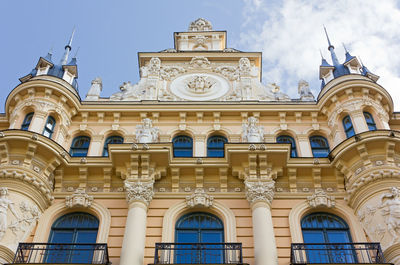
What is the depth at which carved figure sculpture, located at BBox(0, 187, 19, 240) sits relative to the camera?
1838 centimetres

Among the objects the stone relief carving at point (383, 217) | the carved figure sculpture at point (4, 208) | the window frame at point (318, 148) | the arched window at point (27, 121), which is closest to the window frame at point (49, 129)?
the arched window at point (27, 121)

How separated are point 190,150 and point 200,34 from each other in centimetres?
1213

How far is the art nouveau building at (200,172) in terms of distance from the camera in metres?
18.8

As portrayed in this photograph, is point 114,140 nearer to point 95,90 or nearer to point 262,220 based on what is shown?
point 95,90

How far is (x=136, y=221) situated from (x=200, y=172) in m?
3.81

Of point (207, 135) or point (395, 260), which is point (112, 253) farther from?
point (395, 260)

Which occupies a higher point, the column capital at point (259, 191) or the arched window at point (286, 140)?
the arched window at point (286, 140)

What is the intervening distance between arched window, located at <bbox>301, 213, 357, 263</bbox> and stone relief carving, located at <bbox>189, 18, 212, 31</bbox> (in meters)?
18.3

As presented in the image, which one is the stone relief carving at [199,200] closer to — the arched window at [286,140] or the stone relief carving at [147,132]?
the stone relief carving at [147,132]

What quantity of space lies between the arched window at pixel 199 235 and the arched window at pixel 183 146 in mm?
3911

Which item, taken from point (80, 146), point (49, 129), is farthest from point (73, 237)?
point (49, 129)

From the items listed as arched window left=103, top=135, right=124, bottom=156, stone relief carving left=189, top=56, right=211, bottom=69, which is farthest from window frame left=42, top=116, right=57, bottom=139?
stone relief carving left=189, top=56, right=211, bottom=69

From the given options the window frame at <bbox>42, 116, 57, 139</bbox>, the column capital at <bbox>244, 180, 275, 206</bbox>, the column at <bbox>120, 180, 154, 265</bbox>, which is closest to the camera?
the column at <bbox>120, 180, 154, 265</bbox>

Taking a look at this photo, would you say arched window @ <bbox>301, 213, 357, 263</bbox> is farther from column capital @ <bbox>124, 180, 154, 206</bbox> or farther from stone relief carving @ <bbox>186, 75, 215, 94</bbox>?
stone relief carving @ <bbox>186, 75, 215, 94</bbox>
